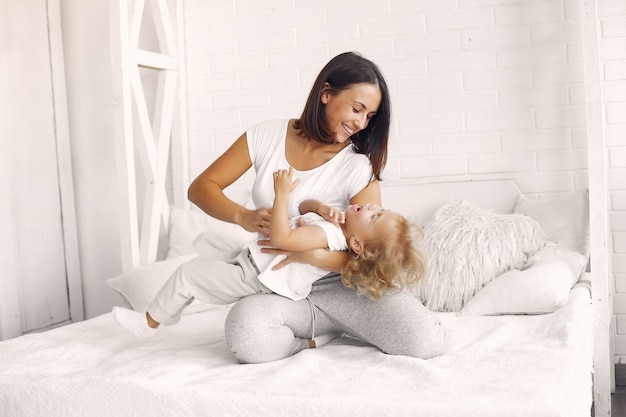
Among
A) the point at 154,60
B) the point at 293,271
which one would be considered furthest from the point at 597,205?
the point at 154,60

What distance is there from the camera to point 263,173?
2.36 meters

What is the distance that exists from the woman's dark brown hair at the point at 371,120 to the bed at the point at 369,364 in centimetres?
61

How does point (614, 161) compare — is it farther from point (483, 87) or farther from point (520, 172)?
point (483, 87)

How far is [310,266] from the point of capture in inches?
86.6

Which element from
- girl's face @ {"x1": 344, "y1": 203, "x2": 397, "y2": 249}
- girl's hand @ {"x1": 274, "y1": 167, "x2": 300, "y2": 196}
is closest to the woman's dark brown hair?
girl's face @ {"x1": 344, "y1": 203, "x2": 397, "y2": 249}

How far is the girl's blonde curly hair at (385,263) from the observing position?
2.11 m

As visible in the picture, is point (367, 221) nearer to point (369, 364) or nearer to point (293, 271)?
point (293, 271)

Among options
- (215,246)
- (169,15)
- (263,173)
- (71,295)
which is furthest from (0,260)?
(263,173)

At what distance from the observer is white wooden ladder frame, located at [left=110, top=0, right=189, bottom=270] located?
3201 mm

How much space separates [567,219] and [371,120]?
1099 millimetres

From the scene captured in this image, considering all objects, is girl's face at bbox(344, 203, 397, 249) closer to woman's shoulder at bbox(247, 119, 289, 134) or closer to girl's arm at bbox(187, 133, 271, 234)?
girl's arm at bbox(187, 133, 271, 234)

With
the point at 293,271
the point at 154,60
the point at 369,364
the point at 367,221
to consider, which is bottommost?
the point at 369,364

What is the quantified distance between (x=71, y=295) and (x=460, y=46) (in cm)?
227

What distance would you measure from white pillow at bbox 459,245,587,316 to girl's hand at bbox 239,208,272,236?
883 mm
